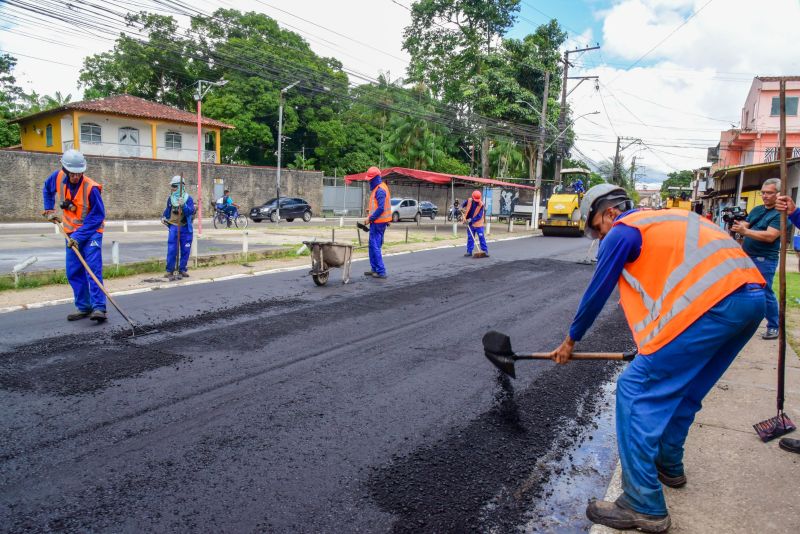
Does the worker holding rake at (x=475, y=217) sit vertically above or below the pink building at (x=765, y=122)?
below

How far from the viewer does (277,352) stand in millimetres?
5340

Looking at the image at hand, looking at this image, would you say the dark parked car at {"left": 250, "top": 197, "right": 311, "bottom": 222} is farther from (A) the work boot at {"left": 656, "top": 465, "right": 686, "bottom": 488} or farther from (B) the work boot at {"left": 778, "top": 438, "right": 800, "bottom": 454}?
(A) the work boot at {"left": 656, "top": 465, "right": 686, "bottom": 488}

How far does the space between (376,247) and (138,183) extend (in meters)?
23.3

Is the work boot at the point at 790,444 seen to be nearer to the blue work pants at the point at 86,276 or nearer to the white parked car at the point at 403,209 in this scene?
the blue work pants at the point at 86,276

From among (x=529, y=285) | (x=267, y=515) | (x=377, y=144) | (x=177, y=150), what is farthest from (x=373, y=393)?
(x=377, y=144)

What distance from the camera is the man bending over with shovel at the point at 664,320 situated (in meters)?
2.56

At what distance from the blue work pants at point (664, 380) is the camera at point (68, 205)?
6.12m

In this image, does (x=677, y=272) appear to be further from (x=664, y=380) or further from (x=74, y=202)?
(x=74, y=202)

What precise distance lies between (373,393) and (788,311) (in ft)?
22.6

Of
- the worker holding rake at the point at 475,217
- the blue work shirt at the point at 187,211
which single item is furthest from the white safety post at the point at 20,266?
the worker holding rake at the point at 475,217

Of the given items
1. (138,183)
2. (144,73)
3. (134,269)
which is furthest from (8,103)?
(134,269)

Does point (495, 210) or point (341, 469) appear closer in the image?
point (341, 469)

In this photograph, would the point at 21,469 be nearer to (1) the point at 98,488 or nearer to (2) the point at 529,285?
(1) the point at 98,488

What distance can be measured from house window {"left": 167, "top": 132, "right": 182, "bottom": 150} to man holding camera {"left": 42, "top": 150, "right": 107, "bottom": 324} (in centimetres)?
3209
